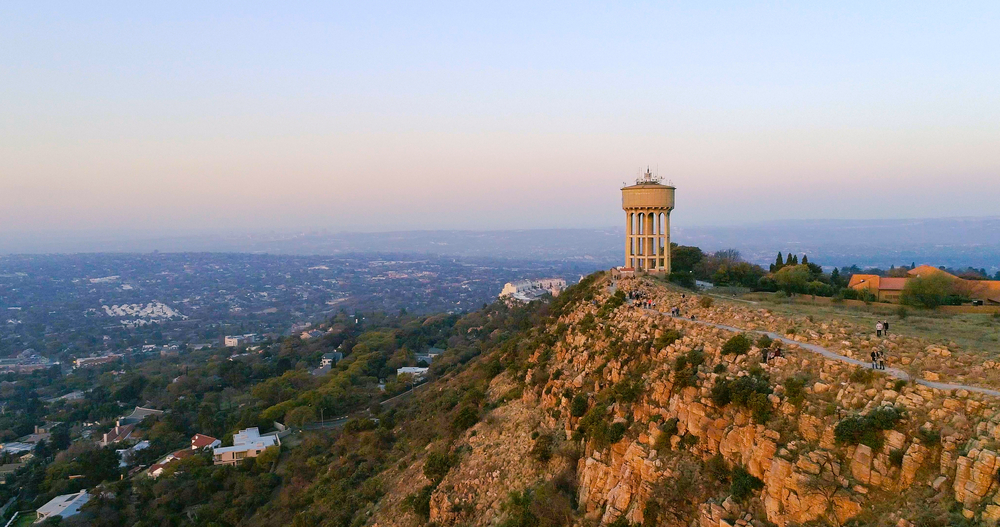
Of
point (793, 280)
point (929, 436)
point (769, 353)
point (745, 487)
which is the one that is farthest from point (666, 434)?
point (793, 280)

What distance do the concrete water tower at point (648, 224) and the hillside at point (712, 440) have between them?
553 cm

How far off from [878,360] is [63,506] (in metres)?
33.4

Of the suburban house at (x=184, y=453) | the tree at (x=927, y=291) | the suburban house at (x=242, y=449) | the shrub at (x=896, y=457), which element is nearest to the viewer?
the shrub at (x=896, y=457)

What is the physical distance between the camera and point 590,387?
15.6 m

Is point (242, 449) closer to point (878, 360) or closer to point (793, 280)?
point (793, 280)

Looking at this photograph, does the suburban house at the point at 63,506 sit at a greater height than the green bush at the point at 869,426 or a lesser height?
lesser

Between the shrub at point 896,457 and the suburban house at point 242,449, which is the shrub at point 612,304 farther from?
the suburban house at point 242,449

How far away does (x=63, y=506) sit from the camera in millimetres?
26141

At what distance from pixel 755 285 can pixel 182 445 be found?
32993 mm

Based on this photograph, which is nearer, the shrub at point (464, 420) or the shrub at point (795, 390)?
the shrub at point (795, 390)

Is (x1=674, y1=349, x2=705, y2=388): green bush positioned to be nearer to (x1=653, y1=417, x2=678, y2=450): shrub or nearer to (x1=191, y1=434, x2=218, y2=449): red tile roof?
(x1=653, y1=417, x2=678, y2=450): shrub

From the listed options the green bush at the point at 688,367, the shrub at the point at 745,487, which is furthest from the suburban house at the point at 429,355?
the shrub at the point at 745,487

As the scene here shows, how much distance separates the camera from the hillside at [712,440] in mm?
8039

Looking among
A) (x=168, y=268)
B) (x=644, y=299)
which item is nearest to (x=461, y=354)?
(x=644, y=299)
